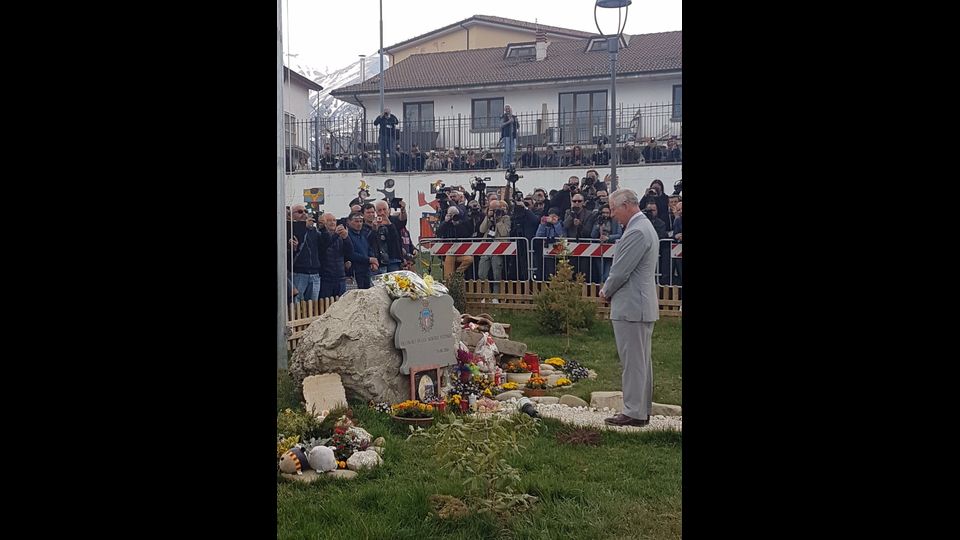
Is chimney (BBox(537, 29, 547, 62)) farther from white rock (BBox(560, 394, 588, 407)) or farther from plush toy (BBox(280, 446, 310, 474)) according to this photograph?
plush toy (BBox(280, 446, 310, 474))

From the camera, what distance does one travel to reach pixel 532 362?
9.29 metres

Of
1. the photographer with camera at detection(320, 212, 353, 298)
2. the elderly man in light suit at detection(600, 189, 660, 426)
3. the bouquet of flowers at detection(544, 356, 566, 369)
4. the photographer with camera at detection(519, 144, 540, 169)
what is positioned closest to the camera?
the elderly man in light suit at detection(600, 189, 660, 426)

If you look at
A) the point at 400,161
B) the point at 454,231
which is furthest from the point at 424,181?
the point at 454,231

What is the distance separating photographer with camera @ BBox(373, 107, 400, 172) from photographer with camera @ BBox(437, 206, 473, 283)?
279 cm

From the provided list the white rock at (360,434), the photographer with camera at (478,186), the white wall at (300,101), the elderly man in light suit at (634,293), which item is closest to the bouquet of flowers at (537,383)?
the elderly man in light suit at (634,293)

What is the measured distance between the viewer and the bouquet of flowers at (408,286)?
7.79 meters

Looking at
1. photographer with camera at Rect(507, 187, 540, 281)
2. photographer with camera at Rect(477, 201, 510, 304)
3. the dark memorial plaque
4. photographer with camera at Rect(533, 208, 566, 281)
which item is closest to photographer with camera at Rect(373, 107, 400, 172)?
photographer with camera at Rect(477, 201, 510, 304)

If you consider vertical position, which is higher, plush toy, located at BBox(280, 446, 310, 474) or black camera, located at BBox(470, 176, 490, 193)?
black camera, located at BBox(470, 176, 490, 193)

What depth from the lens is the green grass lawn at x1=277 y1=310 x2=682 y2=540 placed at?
16.3 feet

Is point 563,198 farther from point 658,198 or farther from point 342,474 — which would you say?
point 342,474

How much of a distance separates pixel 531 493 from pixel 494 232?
871cm

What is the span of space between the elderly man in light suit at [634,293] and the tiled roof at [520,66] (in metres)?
9.84
